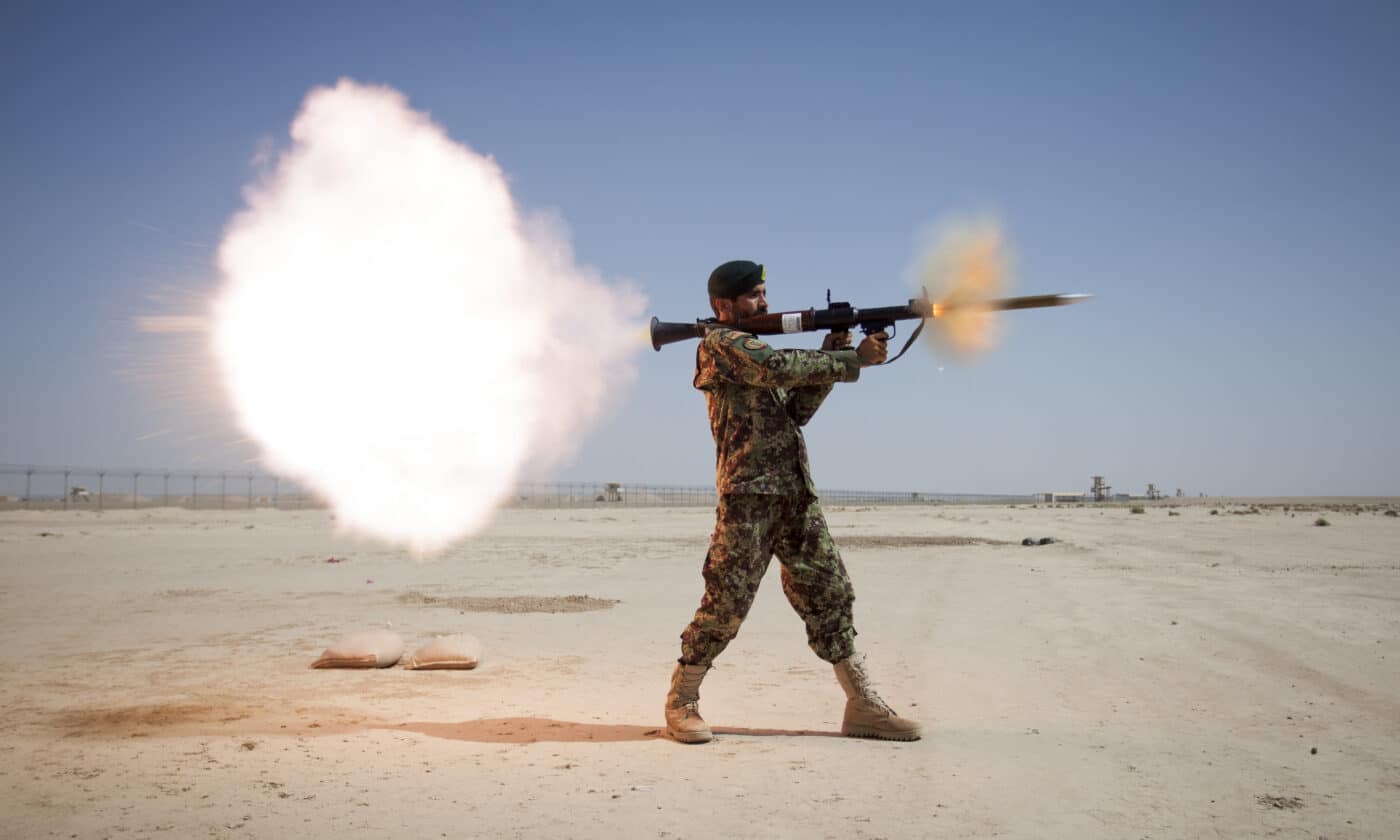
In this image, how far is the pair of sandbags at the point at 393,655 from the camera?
6996 millimetres

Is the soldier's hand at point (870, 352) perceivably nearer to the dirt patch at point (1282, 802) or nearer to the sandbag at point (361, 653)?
the dirt patch at point (1282, 802)

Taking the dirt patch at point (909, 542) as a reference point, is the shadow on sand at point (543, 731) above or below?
above

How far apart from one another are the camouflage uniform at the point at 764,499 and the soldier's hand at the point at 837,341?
16cm

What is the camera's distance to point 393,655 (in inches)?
283

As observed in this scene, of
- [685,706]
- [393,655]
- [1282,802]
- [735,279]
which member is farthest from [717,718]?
[393,655]

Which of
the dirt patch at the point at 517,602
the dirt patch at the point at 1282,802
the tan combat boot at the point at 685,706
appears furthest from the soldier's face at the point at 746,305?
the dirt patch at the point at 517,602

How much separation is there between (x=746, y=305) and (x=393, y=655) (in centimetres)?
415

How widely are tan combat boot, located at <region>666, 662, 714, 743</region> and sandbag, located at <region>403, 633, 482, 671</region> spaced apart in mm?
2677

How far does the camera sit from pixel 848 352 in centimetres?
484

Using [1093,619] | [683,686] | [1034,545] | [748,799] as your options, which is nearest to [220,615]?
[683,686]

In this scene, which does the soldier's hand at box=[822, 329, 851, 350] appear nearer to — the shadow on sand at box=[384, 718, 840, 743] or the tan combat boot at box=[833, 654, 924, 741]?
the tan combat boot at box=[833, 654, 924, 741]

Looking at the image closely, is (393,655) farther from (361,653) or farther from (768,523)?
(768,523)

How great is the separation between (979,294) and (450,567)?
538 inches

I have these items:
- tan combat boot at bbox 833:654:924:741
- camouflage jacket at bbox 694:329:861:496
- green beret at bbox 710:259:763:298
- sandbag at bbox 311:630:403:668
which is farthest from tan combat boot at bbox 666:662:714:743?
sandbag at bbox 311:630:403:668
